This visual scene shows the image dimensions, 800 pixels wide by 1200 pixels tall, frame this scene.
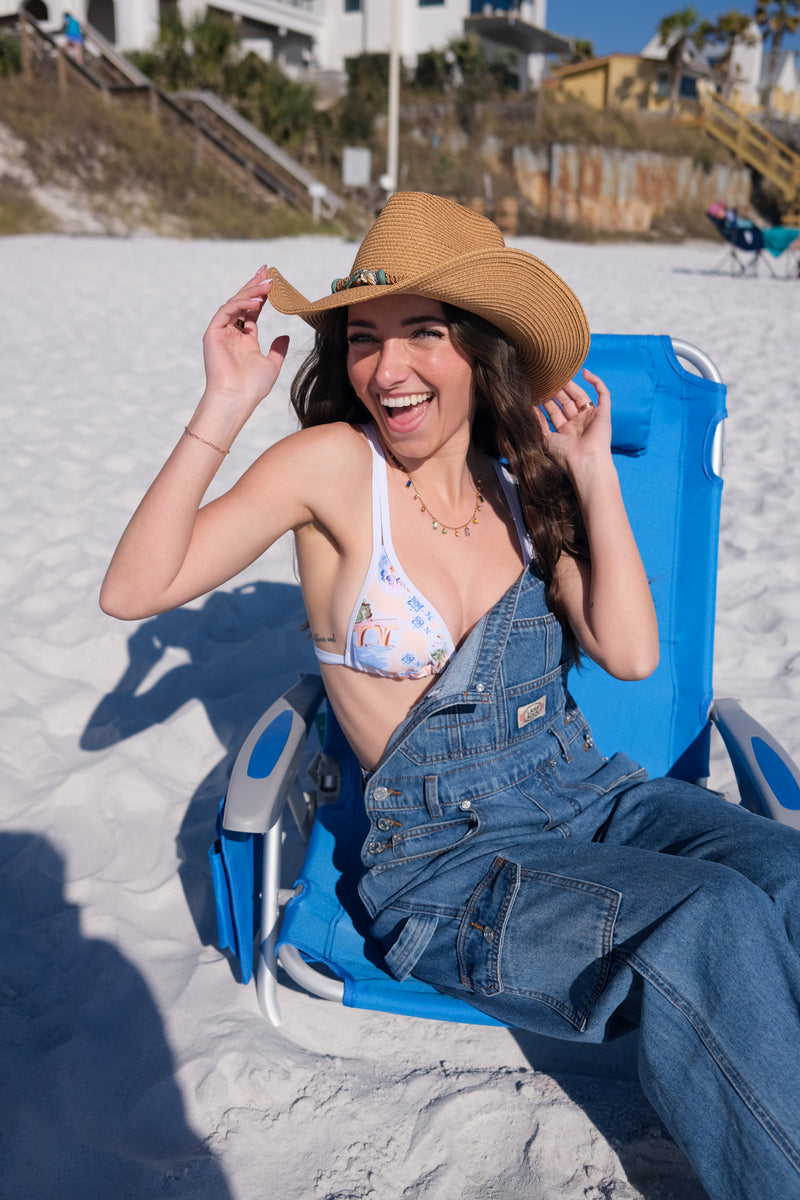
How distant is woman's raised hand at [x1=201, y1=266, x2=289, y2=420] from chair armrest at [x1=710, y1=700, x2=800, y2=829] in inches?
50.3

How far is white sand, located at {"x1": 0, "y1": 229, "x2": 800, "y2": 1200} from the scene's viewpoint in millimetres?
1728

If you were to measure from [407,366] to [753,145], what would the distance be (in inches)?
1401

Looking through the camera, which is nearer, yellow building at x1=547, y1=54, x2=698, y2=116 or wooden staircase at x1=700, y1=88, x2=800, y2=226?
wooden staircase at x1=700, y1=88, x2=800, y2=226

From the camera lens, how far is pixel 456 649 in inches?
76.4

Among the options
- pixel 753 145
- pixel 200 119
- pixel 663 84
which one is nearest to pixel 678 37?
pixel 663 84

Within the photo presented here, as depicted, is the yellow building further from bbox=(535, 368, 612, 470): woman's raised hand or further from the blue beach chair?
bbox=(535, 368, 612, 470): woman's raised hand

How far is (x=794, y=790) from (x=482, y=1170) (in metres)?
0.95

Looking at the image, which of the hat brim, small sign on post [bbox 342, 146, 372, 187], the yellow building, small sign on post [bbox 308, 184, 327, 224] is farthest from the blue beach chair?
the yellow building

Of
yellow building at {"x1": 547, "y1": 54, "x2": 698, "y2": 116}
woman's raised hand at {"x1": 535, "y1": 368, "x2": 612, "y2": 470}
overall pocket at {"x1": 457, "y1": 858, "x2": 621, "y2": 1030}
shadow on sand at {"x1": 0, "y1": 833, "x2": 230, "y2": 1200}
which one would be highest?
yellow building at {"x1": 547, "y1": 54, "x2": 698, "y2": 116}

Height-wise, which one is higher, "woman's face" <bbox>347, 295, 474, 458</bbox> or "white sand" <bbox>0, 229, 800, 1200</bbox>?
"woman's face" <bbox>347, 295, 474, 458</bbox>

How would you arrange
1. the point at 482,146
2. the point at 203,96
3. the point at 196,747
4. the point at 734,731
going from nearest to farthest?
the point at 734,731 → the point at 196,747 → the point at 203,96 → the point at 482,146

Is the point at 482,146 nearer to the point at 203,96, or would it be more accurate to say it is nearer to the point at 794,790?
the point at 203,96

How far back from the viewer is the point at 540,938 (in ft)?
5.28

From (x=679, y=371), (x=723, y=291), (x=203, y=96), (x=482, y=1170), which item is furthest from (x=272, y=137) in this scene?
(x=482, y=1170)
